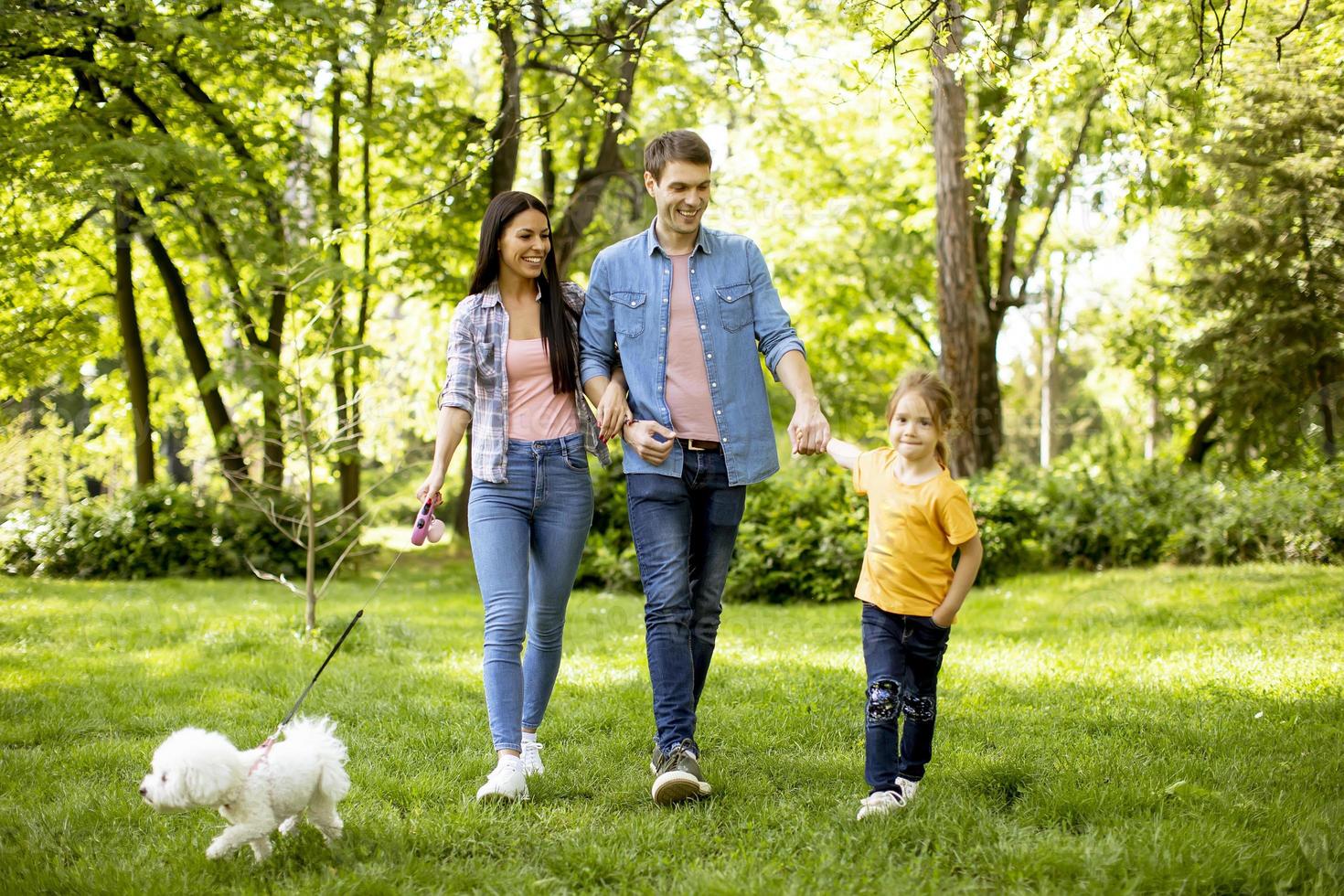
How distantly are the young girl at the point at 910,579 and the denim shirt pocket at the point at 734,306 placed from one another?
677mm

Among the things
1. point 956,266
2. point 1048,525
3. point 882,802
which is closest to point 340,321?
point 956,266

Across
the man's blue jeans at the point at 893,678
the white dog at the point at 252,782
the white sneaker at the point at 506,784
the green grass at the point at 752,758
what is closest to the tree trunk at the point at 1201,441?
the green grass at the point at 752,758

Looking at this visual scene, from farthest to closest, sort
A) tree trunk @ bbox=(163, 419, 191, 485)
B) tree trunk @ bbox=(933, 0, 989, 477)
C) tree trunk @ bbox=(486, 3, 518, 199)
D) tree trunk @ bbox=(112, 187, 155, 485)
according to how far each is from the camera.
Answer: tree trunk @ bbox=(163, 419, 191, 485)
tree trunk @ bbox=(112, 187, 155, 485)
tree trunk @ bbox=(933, 0, 989, 477)
tree trunk @ bbox=(486, 3, 518, 199)

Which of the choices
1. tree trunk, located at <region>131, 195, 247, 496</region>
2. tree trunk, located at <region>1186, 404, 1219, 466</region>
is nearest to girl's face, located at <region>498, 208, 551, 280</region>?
tree trunk, located at <region>131, 195, 247, 496</region>

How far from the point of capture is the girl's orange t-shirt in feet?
10.9

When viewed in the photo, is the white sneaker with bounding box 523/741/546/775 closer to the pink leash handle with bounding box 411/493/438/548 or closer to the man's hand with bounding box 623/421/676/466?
the pink leash handle with bounding box 411/493/438/548

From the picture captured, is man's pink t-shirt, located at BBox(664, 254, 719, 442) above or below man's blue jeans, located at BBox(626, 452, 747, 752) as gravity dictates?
above

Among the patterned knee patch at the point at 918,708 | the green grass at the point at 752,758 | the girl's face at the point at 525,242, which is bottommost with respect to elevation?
the green grass at the point at 752,758

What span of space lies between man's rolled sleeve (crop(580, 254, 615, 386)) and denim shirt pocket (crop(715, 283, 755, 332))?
1.32ft

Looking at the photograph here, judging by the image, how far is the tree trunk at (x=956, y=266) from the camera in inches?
437

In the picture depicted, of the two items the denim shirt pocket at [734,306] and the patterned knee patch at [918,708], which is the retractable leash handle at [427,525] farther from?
the patterned knee patch at [918,708]

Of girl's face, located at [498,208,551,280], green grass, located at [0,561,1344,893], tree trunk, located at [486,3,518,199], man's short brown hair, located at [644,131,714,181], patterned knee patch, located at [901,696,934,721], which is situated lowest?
green grass, located at [0,561,1344,893]

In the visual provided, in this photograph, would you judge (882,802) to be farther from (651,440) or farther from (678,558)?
(651,440)

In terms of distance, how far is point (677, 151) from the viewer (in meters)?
3.65
